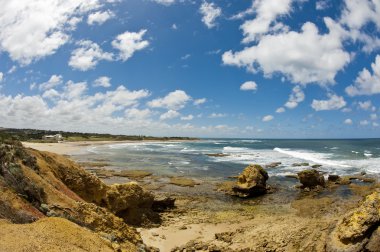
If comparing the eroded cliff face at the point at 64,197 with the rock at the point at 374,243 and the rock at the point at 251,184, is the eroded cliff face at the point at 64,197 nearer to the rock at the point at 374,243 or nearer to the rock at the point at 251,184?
the rock at the point at 374,243

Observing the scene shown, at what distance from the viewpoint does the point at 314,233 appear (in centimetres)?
1302

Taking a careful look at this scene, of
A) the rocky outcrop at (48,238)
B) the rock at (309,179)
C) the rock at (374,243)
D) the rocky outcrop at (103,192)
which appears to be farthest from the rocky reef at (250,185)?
the rocky outcrop at (48,238)

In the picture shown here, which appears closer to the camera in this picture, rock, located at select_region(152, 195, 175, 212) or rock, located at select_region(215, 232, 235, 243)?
rock, located at select_region(215, 232, 235, 243)

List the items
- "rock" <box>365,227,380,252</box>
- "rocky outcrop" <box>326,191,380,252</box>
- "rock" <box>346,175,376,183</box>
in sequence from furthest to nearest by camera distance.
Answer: "rock" <box>346,175,376,183</box>, "rocky outcrop" <box>326,191,380,252</box>, "rock" <box>365,227,380,252</box>

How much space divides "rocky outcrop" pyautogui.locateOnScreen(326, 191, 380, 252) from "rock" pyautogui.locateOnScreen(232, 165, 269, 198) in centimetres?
2068

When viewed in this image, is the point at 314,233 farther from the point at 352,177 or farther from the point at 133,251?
the point at 352,177

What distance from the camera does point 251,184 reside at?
32.1 m

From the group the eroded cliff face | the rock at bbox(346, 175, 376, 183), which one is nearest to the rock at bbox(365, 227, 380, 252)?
the eroded cliff face

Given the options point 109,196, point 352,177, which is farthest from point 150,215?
point 352,177

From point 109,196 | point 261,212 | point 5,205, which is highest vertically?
point 5,205

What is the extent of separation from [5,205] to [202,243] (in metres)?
9.52

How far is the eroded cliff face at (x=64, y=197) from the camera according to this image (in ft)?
38.7

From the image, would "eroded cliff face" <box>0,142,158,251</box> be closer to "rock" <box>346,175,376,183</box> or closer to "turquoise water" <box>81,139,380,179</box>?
"turquoise water" <box>81,139,380,179</box>

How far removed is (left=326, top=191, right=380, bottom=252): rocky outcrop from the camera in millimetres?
10266
